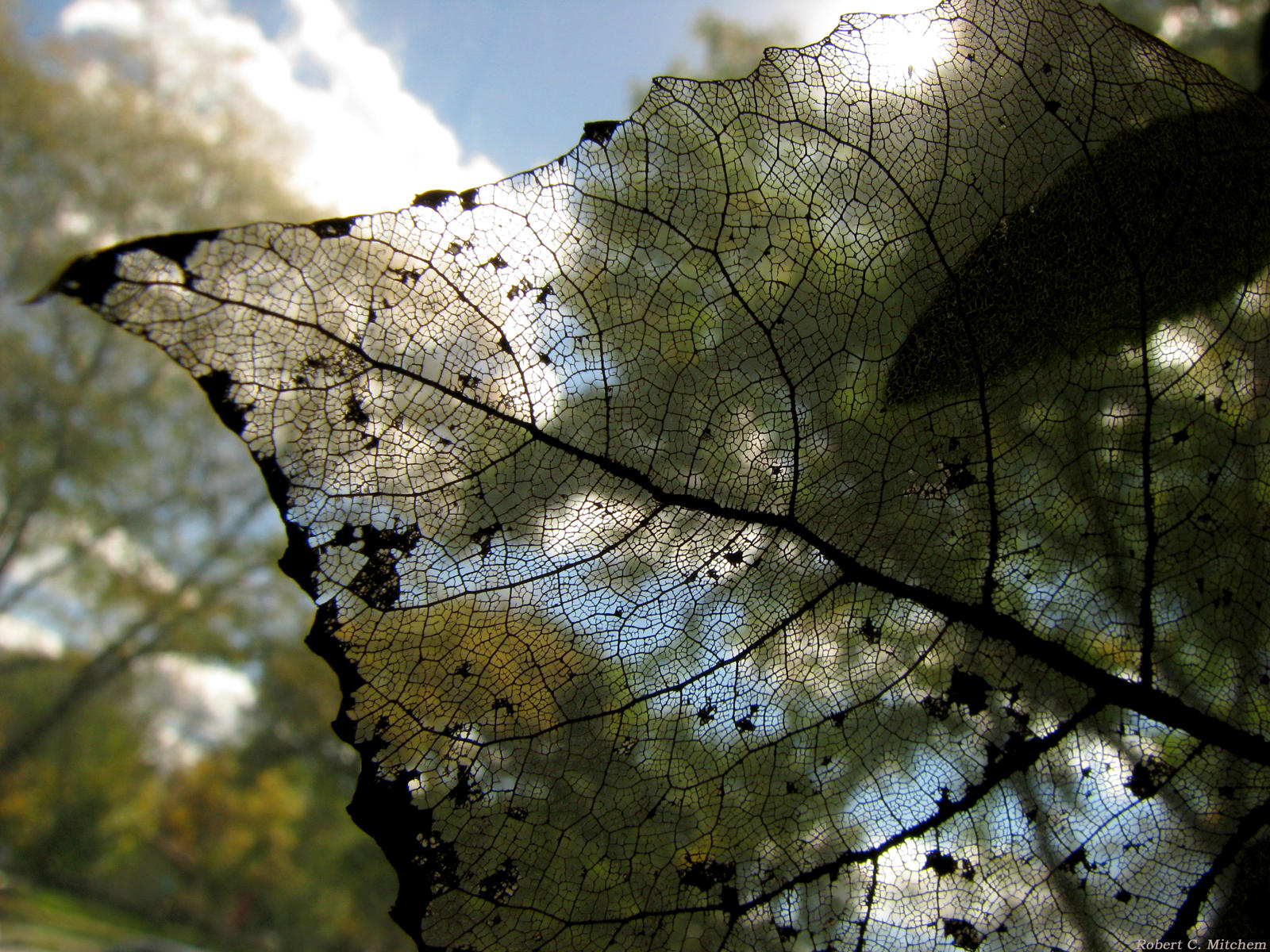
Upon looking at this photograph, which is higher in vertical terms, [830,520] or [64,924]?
[830,520]

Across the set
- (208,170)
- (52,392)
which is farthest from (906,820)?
(52,392)

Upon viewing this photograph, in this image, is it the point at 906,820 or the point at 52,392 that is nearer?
the point at 906,820

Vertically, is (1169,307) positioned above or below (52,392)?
below

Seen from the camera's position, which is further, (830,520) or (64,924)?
(64,924)

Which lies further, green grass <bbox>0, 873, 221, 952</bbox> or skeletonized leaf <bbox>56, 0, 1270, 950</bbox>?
green grass <bbox>0, 873, 221, 952</bbox>

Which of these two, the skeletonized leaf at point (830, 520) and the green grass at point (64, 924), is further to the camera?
the green grass at point (64, 924)

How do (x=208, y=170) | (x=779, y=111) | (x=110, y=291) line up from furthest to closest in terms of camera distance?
1. (x=208, y=170)
2. (x=779, y=111)
3. (x=110, y=291)

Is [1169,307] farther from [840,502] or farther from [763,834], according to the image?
[763,834]

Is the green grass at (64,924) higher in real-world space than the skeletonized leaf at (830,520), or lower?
lower

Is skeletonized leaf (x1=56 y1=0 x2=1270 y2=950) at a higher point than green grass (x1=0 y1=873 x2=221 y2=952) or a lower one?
higher

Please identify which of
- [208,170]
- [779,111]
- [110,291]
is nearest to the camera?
[110,291]

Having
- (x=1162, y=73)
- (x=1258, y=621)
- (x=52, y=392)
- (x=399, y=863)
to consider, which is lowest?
(x=399, y=863)
